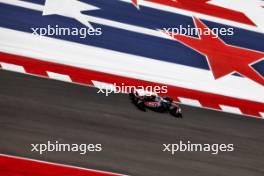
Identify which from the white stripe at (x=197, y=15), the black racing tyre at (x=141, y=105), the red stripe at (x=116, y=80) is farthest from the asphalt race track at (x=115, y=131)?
the white stripe at (x=197, y=15)

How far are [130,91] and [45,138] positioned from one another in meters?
1.77

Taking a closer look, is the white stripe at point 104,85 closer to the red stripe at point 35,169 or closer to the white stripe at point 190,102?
the white stripe at point 190,102

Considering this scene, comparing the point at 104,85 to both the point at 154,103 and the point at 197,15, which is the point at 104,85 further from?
the point at 197,15

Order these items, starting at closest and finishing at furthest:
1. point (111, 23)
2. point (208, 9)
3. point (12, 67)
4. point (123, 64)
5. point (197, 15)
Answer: point (12, 67), point (123, 64), point (111, 23), point (197, 15), point (208, 9)

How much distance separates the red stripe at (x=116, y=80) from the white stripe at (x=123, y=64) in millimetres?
111

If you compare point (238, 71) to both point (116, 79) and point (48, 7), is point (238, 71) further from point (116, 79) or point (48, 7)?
point (48, 7)

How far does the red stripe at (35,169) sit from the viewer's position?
709 centimetres

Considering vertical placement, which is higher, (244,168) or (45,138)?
(45,138)

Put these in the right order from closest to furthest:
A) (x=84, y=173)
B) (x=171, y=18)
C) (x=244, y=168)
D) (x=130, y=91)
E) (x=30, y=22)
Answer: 1. (x=84, y=173)
2. (x=244, y=168)
3. (x=130, y=91)
4. (x=30, y=22)
5. (x=171, y=18)

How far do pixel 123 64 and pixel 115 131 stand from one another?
1638 mm

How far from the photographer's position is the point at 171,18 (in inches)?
385

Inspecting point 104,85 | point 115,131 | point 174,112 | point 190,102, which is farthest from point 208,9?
point 115,131

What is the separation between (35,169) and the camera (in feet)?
23.5

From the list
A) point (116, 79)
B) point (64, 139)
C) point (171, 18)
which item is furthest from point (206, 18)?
point (64, 139)
